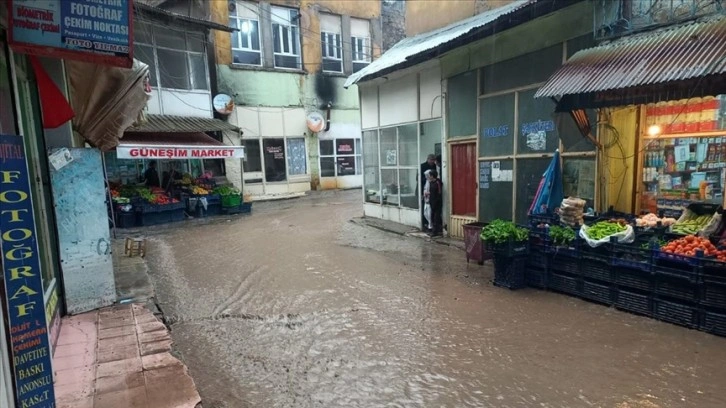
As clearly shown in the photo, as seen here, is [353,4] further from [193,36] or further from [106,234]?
[106,234]

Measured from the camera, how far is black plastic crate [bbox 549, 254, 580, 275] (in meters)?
6.24

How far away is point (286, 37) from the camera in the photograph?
21.3 metres

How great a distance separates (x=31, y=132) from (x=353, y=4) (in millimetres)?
21065

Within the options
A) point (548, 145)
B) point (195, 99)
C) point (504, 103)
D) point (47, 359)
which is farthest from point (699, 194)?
point (195, 99)

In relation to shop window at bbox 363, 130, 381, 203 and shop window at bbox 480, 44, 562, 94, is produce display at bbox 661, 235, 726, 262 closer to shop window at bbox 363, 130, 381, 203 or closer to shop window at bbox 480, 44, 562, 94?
shop window at bbox 480, 44, 562, 94

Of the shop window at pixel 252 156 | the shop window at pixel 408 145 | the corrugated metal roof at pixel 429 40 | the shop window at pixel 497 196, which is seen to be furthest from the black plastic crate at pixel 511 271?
the shop window at pixel 252 156

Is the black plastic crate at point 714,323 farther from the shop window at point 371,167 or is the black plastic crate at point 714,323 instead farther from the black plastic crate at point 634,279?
the shop window at point 371,167

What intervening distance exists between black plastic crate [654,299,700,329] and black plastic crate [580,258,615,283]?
632mm

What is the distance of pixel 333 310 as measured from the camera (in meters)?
6.13

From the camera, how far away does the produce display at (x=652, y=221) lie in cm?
640

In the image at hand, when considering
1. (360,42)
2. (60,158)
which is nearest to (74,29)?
(60,158)

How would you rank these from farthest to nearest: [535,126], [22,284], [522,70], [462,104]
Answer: [462,104] → [522,70] → [535,126] → [22,284]

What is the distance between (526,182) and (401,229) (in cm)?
428

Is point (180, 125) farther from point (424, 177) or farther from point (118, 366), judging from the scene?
point (118, 366)
